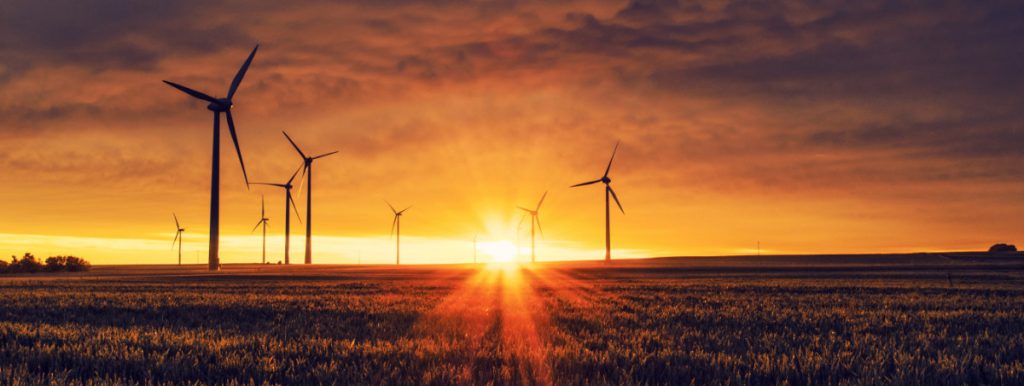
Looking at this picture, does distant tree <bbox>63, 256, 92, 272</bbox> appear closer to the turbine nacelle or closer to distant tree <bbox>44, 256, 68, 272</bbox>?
distant tree <bbox>44, 256, 68, 272</bbox>

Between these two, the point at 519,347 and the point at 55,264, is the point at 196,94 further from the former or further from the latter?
the point at 519,347

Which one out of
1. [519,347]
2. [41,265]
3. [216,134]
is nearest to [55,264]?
[41,265]

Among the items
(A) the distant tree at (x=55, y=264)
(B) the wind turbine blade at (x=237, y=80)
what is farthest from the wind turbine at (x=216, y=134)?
(A) the distant tree at (x=55, y=264)

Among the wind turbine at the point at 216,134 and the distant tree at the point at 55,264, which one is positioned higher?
the wind turbine at the point at 216,134

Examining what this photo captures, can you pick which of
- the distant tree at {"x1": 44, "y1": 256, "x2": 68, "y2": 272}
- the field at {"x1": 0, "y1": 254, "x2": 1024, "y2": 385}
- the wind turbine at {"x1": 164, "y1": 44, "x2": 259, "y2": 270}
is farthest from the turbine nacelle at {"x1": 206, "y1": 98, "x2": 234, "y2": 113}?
the field at {"x1": 0, "y1": 254, "x2": 1024, "y2": 385}

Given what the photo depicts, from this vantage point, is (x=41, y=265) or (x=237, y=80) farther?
(x=41, y=265)

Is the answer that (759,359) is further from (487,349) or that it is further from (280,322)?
(280,322)

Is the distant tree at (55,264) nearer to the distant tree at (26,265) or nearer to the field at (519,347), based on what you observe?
the distant tree at (26,265)

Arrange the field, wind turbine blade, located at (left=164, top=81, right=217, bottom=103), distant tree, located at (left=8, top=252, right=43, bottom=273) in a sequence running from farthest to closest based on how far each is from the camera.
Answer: distant tree, located at (left=8, top=252, right=43, bottom=273) < wind turbine blade, located at (left=164, top=81, right=217, bottom=103) < the field

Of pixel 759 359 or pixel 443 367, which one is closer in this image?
pixel 443 367

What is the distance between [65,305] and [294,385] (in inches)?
878

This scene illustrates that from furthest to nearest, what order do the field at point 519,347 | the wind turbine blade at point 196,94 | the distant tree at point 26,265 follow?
1. the distant tree at point 26,265
2. the wind turbine blade at point 196,94
3. the field at point 519,347

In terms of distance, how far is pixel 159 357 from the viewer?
11.4 metres

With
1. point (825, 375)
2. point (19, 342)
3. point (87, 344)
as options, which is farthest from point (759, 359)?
point (19, 342)
